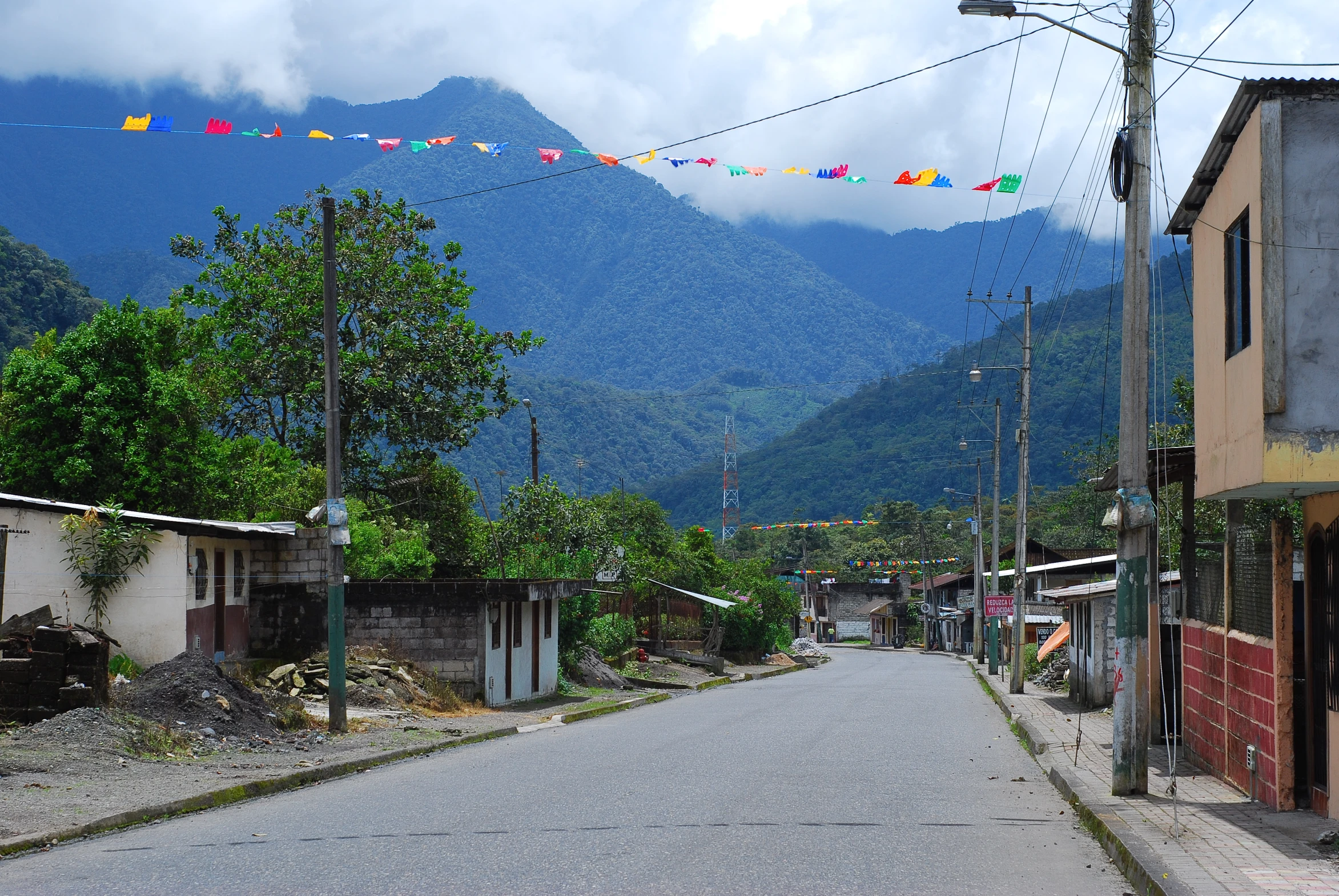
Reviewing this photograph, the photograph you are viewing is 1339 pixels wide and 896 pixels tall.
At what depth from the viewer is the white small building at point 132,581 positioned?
64.0 feet

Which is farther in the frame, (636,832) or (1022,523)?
(1022,523)

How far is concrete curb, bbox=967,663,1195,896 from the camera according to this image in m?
8.42

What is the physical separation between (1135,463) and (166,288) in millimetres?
167824

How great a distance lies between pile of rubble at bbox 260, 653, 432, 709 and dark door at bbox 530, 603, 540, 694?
5.42 metres

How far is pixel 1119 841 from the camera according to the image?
9.99m

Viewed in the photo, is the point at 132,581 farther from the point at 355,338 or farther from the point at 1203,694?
the point at 355,338

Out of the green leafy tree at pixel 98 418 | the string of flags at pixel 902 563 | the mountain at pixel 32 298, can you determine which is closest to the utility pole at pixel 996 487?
the green leafy tree at pixel 98 418

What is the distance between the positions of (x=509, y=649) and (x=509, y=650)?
25mm

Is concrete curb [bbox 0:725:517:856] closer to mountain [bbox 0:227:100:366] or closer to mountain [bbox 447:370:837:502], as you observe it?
mountain [bbox 0:227:100:366]

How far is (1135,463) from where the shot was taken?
12891 millimetres

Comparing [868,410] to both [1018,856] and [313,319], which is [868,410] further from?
[1018,856]

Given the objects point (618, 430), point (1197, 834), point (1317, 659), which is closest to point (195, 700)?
point (1197, 834)

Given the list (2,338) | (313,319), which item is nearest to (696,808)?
(313,319)

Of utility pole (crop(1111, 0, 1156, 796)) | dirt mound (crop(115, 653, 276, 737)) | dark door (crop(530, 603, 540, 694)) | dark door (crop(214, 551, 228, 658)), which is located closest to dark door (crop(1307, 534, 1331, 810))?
utility pole (crop(1111, 0, 1156, 796))
